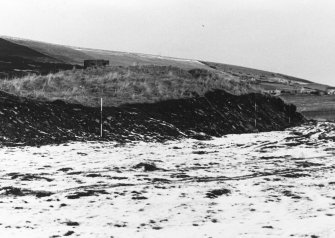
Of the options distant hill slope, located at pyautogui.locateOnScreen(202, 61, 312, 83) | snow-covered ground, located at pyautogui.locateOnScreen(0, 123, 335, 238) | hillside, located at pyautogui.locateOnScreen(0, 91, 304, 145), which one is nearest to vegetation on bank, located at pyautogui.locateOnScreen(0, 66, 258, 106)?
hillside, located at pyautogui.locateOnScreen(0, 91, 304, 145)

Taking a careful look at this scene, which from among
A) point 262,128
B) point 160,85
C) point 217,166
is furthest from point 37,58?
point 217,166

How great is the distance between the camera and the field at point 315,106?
5316 centimetres

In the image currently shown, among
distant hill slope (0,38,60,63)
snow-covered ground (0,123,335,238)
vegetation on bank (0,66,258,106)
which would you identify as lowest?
snow-covered ground (0,123,335,238)

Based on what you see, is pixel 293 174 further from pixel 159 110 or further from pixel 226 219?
pixel 159 110

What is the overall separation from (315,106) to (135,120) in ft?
143

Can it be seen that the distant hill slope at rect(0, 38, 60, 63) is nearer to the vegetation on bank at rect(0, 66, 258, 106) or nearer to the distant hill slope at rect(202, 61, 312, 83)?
the vegetation on bank at rect(0, 66, 258, 106)

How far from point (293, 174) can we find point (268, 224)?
18.5 ft

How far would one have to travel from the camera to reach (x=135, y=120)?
25.6m

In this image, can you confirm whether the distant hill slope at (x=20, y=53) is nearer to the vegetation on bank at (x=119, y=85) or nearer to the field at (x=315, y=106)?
the vegetation on bank at (x=119, y=85)

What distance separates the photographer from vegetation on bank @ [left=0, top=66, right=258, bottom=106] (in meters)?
27.3

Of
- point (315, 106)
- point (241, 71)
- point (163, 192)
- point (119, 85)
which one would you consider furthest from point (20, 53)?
point (163, 192)

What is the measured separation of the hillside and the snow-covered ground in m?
2.30

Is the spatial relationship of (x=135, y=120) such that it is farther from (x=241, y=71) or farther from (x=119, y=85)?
(x=241, y=71)

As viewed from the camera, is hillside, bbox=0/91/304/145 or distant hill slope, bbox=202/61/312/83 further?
distant hill slope, bbox=202/61/312/83
